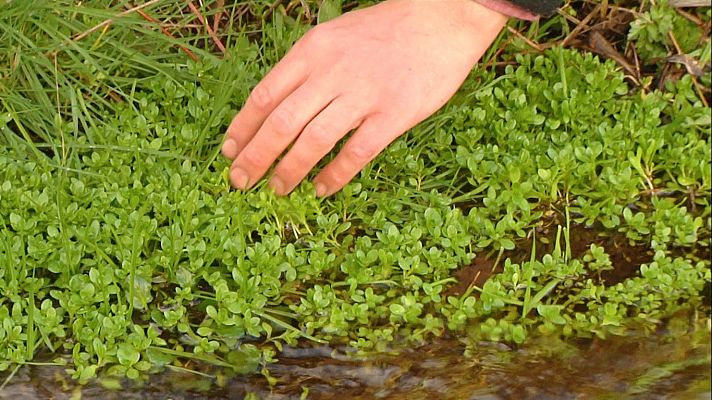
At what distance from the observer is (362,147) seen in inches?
123

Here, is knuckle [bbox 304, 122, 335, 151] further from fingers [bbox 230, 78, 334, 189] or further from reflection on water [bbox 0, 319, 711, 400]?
reflection on water [bbox 0, 319, 711, 400]

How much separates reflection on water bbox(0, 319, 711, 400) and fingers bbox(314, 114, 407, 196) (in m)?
0.65

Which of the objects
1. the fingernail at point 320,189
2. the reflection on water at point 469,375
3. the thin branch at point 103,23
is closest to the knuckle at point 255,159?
the fingernail at point 320,189

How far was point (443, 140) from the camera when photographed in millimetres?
3477

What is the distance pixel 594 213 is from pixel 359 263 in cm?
85

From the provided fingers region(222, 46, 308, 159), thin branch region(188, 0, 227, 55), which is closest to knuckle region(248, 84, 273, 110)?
fingers region(222, 46, 308, 159)

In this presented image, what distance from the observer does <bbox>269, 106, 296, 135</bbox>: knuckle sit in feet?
10.1

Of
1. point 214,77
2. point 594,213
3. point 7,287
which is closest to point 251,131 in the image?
point 214,77

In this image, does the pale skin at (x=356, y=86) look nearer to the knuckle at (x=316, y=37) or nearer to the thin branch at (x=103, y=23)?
the knuckle at (x=316, y=37)

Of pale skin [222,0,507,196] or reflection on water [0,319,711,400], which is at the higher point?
pale skin [222,0,507,196]

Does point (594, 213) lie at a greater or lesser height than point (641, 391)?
greater

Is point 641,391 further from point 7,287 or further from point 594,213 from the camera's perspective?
point 7,287

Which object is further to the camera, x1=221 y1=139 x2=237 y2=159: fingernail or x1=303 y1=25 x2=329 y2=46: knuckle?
x1=221 y1=139 x2=237 y2=159: fingernail

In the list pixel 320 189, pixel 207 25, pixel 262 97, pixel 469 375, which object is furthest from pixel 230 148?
pixel 469 375
